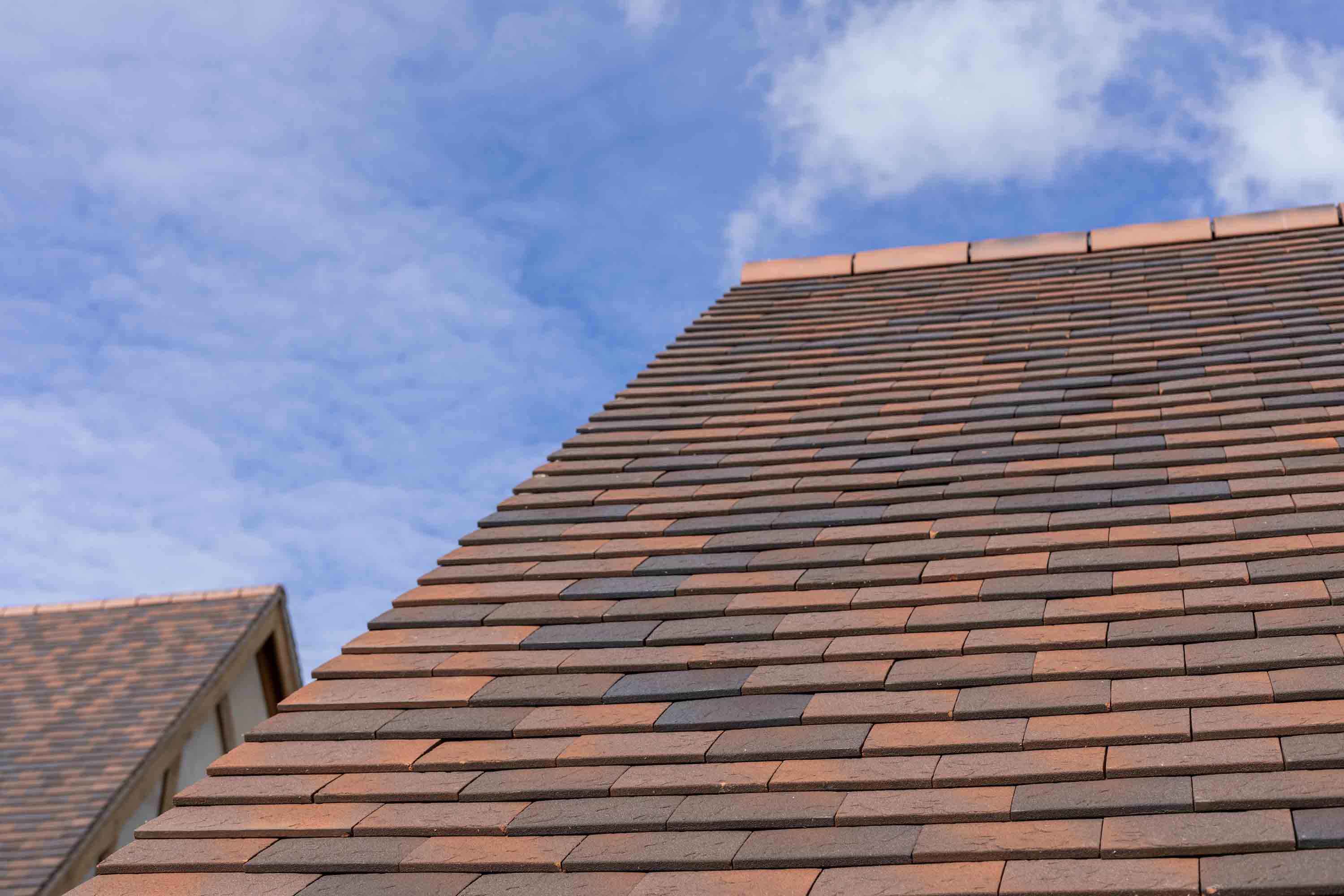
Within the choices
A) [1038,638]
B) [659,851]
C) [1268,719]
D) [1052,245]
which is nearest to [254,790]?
[659,851]

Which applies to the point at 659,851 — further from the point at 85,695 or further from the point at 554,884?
the point at 85,695

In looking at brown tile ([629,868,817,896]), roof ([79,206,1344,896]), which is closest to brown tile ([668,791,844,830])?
roof ([79,206,1344,896])

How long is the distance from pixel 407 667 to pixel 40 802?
9.06 meters

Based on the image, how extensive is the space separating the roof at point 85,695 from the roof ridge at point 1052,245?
25.8 ft

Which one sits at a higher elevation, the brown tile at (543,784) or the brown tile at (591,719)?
the brown tile at (591,719)

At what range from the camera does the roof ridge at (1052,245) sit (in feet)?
24.9

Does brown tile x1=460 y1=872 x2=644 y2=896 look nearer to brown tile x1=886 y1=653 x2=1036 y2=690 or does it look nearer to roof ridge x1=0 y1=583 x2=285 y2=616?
brown tile x1=886 y1=653 x2=1036 y2=690

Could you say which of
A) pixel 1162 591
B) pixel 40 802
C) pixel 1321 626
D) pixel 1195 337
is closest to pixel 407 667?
pixel 1162 591

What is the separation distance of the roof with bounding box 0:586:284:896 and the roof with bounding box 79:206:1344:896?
305 inches

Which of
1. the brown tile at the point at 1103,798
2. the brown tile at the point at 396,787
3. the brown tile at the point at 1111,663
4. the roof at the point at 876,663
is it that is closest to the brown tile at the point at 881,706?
the roof at the point at 876,663

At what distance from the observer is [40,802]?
1141 centimetres

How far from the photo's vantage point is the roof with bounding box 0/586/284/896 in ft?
36.3

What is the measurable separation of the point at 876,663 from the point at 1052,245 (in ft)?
16.2

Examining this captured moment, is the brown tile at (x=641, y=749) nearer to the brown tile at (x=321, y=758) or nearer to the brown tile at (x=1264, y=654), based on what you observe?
the brown tile at (x=321, y=758)
